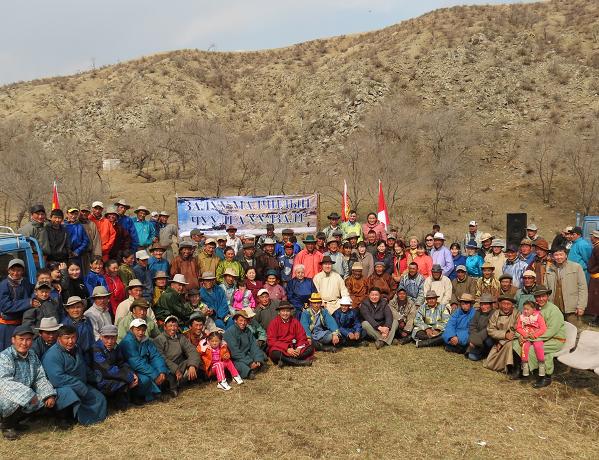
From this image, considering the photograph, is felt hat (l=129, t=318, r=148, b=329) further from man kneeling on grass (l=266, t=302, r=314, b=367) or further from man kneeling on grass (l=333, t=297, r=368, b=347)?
man kneeling on grass (l=333, t=297, r=368, b=347)

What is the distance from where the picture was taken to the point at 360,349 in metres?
8.89

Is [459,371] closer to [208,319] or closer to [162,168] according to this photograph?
[208,319]

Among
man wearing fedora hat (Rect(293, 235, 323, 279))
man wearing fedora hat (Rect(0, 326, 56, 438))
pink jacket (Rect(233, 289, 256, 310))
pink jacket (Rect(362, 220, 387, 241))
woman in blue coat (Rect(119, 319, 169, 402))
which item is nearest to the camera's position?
man wearing fedora hat (Rect(0, 326, 56, 438))

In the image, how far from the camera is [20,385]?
541cm

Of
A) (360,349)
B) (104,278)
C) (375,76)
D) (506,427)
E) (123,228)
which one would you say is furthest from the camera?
(375,76)

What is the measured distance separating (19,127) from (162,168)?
47.6 feet

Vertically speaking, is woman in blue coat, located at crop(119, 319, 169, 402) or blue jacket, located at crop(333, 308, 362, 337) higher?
woman in blue coat, located at crop(119, 319, 169, 402)

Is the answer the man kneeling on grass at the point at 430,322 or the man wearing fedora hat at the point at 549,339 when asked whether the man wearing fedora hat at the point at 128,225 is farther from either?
the man wearing fedora hat at the point at 549,339

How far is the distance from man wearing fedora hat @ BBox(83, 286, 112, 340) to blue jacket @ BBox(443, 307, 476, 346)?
17.8ft

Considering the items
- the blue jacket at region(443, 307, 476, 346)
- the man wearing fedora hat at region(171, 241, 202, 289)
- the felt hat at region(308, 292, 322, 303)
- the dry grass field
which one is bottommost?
the dry grass field

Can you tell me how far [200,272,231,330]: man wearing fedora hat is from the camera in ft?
27.3

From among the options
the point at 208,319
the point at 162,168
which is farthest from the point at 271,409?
the point at 162,168

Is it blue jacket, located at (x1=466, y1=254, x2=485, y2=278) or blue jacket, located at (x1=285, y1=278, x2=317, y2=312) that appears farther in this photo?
blue jacket, located at (x1=466, y1=254, x2=485, y2=278)

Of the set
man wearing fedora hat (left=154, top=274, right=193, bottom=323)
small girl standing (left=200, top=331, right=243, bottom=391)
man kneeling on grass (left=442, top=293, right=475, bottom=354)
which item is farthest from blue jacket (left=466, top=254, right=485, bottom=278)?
man wearing fedora hat (left=154, top=274, right=193, bottom=323)
